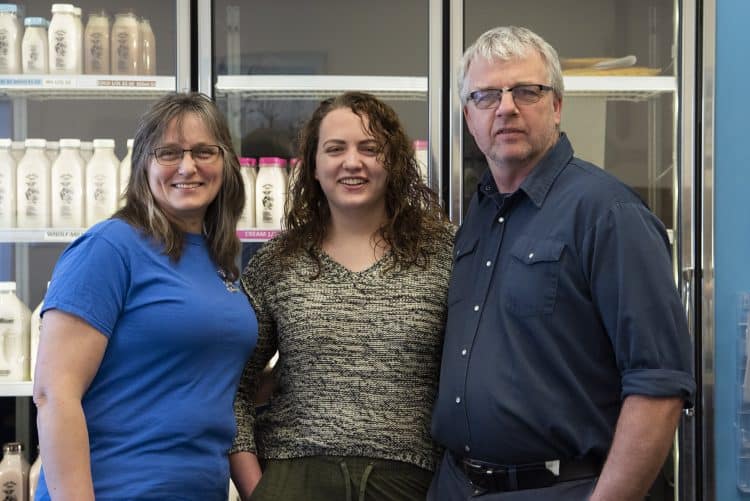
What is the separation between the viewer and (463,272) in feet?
6.10

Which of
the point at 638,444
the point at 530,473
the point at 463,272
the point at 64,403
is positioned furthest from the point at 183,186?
the point at 638,444

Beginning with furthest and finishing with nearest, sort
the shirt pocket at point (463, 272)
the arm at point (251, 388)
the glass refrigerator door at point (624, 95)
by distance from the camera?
the glass refrigerator door at point (624, 95), the arm at point (251, 388), the shirt pocket at point (463, 272)

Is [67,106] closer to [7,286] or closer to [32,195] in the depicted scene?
[32,195]

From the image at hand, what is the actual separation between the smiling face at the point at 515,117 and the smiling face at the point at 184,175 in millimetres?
548

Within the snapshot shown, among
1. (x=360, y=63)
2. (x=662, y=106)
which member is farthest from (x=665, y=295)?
(x=360, y=63)

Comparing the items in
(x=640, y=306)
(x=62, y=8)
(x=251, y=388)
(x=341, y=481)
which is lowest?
(x=341, y=481)

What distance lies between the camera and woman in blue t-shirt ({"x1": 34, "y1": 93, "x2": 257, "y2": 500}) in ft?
5.13

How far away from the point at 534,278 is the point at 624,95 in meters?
1.52

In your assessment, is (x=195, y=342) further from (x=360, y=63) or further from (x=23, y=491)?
(x=360, y=63)

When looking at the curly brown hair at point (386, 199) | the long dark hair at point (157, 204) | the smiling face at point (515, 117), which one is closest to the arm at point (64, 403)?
the long dark hair at point (157, 204)

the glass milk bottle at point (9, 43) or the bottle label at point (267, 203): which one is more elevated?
the glass milk bottle at point (9, 43)

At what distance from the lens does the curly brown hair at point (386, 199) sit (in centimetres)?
195

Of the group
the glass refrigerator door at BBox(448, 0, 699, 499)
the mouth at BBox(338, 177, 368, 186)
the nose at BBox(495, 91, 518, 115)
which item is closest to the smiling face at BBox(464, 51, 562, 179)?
the nose at BBox(495, 91, 518, 115)

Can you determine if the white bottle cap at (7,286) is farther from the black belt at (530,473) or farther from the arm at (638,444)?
the arm at (638,444)
